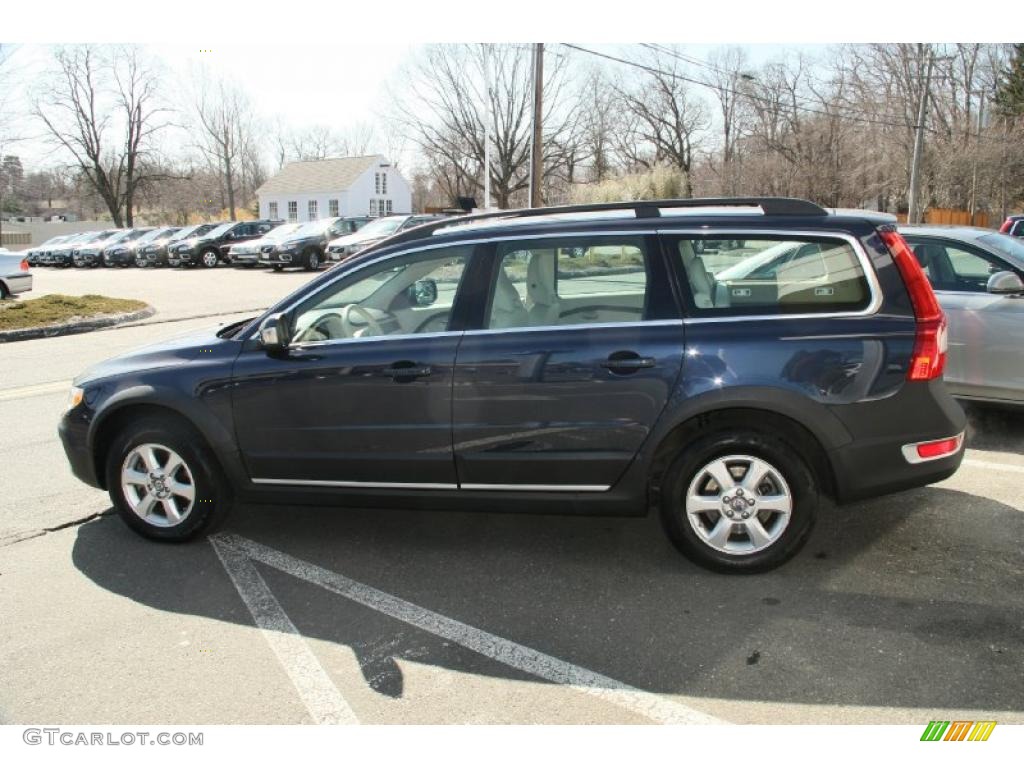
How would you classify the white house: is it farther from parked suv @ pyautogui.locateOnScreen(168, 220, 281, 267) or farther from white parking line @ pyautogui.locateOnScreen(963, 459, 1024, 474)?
white parking line @ pyautogui.locateOnScreen(963, 459, 1024, 474)

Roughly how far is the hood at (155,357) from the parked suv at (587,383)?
32 millimetres

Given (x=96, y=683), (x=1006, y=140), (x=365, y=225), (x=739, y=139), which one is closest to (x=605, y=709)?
(x=96, y=683)

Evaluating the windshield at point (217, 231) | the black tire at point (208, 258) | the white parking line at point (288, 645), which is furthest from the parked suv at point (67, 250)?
the white parking line at point (288, 645)

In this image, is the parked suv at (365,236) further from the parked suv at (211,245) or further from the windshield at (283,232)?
the parked suv at (211,245)

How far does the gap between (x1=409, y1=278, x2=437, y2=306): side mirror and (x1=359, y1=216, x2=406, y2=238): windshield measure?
2033cm

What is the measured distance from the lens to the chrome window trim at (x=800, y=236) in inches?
138

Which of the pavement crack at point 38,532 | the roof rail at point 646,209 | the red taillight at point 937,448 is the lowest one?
the pavement crack at point 38,532

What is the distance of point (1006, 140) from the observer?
37375mm

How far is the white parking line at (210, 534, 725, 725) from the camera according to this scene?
2697mm

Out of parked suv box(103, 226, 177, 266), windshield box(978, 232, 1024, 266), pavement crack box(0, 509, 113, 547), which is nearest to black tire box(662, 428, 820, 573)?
pavement crack box(0, 509, 113, 547)

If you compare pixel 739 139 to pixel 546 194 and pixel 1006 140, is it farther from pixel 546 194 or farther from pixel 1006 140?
pixel 1006 140

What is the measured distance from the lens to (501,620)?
3328 mm

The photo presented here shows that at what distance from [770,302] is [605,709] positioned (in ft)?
6.62

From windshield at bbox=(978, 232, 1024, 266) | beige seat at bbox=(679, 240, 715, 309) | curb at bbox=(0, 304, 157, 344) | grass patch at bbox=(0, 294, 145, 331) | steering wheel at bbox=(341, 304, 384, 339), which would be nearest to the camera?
beige seat at bbox=(679, 240, 715, 309)
